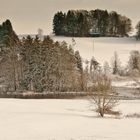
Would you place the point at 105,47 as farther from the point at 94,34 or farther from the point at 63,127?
the point at 63,127

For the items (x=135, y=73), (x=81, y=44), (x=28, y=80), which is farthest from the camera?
(x=81, y=44)

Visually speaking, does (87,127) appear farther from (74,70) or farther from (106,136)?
(74,70)

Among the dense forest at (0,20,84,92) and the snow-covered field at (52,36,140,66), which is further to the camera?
the snow-covered field at (52,36,140,66)

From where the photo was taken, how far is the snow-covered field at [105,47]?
158250 millimetres

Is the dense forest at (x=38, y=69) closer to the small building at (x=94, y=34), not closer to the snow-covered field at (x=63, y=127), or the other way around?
the snow-covered field at (x=63, y=127)

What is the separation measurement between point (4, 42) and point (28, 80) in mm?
17715

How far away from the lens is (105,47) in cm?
17300


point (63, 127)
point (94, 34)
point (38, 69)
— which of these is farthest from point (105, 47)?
point (63, 127)

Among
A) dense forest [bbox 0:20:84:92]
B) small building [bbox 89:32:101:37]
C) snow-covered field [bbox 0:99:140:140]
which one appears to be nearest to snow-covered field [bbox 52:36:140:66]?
small building [bbox 89:32:101:37]

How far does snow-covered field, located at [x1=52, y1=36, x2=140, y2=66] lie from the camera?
15825 centimetres

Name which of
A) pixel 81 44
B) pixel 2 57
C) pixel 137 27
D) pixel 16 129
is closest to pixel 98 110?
pixel 16 129

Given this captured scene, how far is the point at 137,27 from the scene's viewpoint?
185 m

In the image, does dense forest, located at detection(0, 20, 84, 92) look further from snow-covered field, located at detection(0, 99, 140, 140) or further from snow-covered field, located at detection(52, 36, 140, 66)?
snow-covered field, located at detection(0, 99, 140, 140)

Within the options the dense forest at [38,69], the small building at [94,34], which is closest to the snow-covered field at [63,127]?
the dense forest at [38,69]
